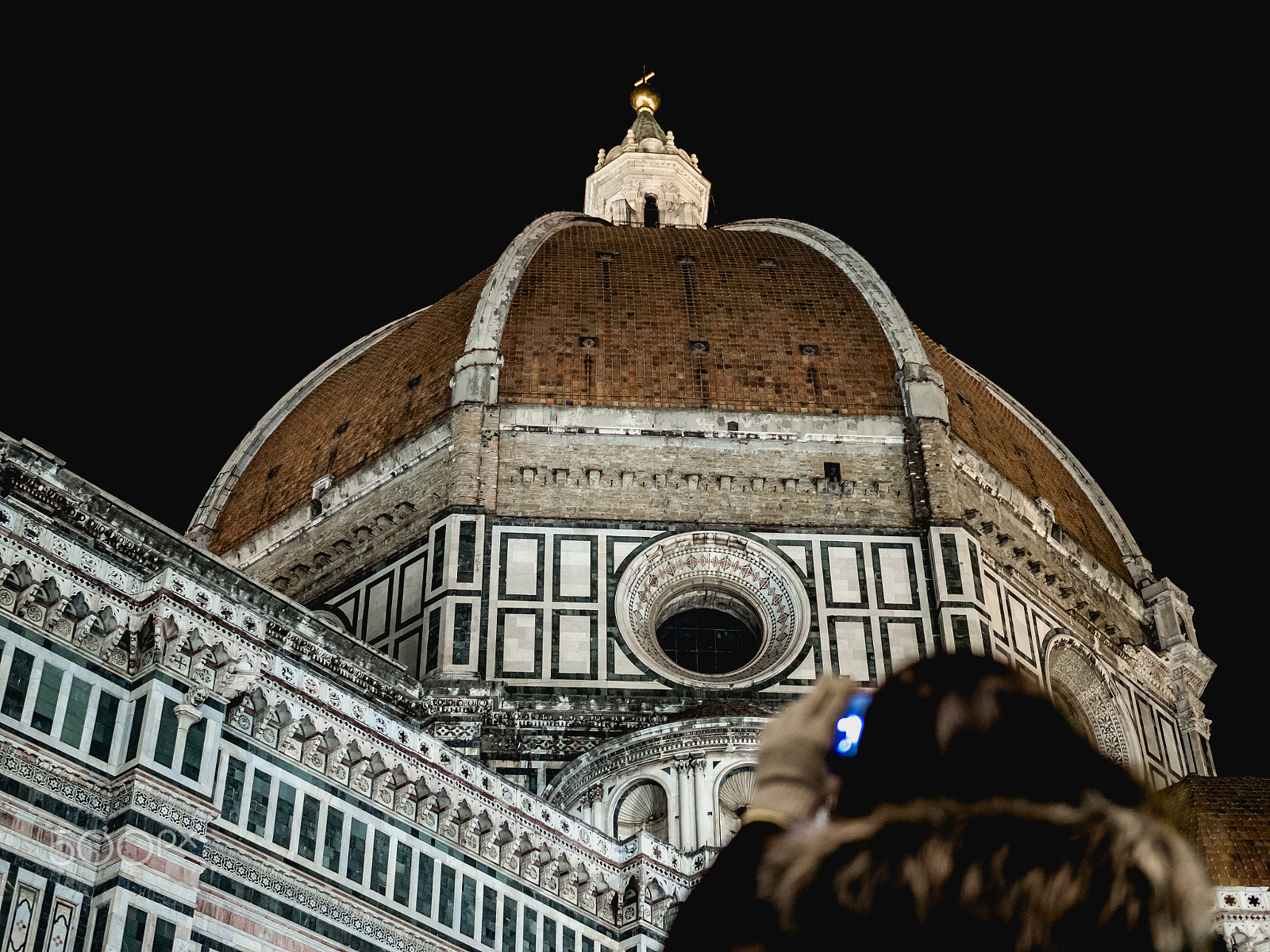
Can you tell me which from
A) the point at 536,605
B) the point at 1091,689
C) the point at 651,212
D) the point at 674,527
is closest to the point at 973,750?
the point at 536,605

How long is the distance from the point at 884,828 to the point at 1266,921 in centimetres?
1851

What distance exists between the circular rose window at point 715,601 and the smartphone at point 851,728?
2208 cm

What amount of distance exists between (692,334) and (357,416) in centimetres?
620

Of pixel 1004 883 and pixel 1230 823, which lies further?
pixel 1230 823

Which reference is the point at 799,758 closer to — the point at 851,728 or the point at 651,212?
the point at 851,728

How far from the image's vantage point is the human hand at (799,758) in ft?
7.79

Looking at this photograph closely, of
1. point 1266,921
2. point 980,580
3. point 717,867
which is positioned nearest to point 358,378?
point 980,580

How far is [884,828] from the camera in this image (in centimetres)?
226

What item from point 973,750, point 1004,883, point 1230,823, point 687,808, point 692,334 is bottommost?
point 1004,883

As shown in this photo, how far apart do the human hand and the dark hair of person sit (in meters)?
0.06

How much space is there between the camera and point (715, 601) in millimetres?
25578

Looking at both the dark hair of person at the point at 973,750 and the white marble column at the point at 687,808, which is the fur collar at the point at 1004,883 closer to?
the dark hair of person at the point at 973,750

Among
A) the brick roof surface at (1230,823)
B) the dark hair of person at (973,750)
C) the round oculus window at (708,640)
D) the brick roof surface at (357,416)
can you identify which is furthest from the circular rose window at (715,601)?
the dark hair of person at (973,750)

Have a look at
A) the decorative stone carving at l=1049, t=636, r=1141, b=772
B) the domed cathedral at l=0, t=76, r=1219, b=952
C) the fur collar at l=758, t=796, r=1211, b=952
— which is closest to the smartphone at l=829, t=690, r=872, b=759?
the fur collar at l=758, t=796, r=1211, b=952
